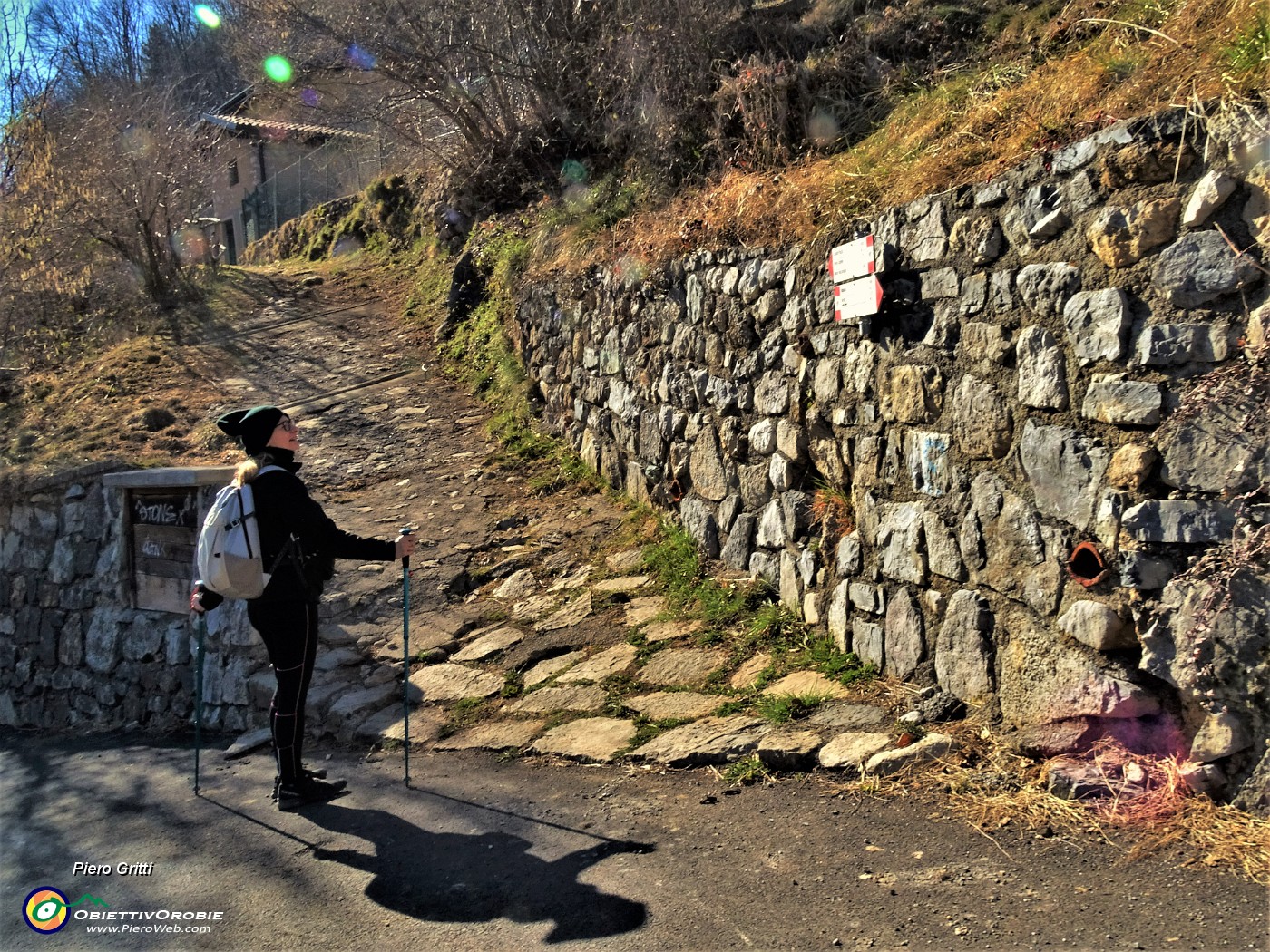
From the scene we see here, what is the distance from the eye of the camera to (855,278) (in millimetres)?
5102

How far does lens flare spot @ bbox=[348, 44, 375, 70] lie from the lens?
456 inches

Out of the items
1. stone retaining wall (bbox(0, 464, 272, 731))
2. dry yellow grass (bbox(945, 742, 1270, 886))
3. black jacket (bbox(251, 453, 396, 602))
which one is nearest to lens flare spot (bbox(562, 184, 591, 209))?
stone retaining wall (bbox(0, 464, 272, 731))

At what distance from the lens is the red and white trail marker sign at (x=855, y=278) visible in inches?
195

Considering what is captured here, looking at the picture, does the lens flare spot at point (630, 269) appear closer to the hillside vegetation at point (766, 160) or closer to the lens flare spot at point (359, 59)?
the hillside vegetation at point (766, 160)

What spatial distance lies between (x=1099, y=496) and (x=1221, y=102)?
1419mm

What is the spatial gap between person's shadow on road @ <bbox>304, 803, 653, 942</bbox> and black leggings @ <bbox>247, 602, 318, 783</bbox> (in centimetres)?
47

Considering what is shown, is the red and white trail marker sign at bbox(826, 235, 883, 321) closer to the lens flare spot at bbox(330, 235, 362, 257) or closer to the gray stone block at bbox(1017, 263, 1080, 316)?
the gray stone block at bbox(1017, 263, 1080, 316)

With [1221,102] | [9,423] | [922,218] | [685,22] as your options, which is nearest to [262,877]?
[922,218]

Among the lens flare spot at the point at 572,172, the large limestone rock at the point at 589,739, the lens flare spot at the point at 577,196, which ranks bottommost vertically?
the large limestone rock at the point at 589,739

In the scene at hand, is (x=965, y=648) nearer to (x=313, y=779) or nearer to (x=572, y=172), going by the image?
(x=313, y=779)

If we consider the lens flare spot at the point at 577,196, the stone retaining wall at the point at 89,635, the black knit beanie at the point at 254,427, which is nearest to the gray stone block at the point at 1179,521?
the black knit beanie at the point at 254,427

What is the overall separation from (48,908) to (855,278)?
4.58 m

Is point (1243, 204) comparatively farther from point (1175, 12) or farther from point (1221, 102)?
point (1175, 12)

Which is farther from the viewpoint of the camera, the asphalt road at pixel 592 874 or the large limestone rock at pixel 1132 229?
the large limestone rock at pixel 1132 229
